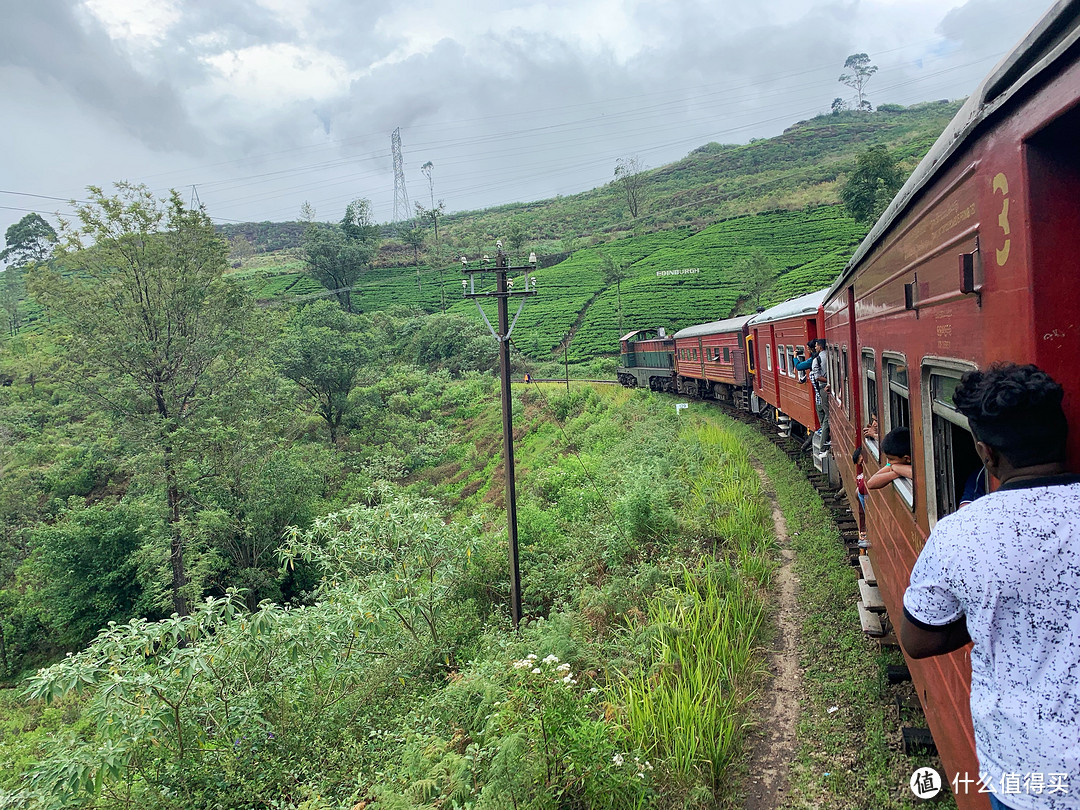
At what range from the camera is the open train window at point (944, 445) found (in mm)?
2320

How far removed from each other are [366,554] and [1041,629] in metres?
7.31

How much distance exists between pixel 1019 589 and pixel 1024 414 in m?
0.40

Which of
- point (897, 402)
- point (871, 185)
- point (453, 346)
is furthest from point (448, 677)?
point (871, 185)

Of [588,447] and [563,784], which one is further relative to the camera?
[588,447]

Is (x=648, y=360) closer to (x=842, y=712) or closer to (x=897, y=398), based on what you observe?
(x=842, y=712)

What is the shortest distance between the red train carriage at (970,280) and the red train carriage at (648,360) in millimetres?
21814

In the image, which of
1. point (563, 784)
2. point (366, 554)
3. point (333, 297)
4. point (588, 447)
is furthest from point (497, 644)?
point (333, 297)

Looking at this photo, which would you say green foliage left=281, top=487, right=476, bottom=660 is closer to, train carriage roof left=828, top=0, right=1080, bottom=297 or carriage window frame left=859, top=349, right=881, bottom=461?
carriage window frame left=859, top=349, right=881, bottom=461

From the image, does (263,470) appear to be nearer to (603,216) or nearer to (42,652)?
(42,652)

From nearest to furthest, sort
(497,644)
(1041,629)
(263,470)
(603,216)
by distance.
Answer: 1. (1041,629)
2. (497,644)
3. (263,470)
4. (603,216)

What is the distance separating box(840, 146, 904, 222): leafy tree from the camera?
36.3 metres

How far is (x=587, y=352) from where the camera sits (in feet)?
142

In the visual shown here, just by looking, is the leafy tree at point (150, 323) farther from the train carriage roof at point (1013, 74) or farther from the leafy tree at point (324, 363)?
the train carriage roof at point (1013, 74)

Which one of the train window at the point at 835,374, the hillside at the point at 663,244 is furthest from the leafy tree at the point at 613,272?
the train window at the point at 835,374
